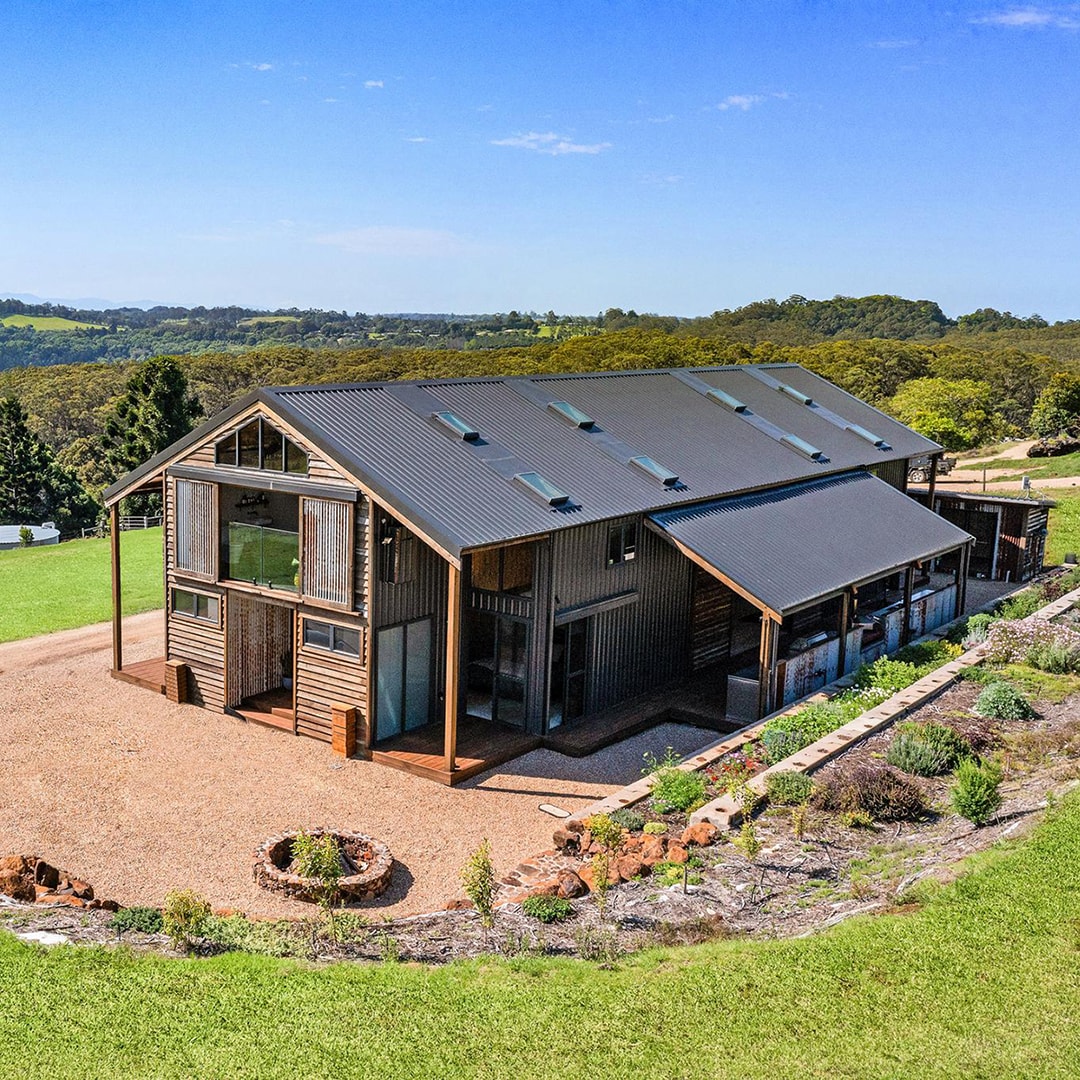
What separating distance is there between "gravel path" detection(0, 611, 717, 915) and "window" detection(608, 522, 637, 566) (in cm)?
298

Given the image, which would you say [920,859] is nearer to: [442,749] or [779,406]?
[442,749]

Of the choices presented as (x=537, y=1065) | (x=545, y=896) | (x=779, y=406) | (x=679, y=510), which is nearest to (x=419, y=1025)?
(x=537, y=1065)

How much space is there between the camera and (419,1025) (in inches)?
362

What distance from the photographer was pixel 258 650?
19.6m

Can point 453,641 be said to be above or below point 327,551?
below

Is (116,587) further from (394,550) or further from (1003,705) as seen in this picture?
(1003,705)

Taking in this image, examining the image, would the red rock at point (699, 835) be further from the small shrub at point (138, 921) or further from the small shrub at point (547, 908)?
the small shrub at point (138, 921)

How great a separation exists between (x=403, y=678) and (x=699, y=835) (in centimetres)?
643

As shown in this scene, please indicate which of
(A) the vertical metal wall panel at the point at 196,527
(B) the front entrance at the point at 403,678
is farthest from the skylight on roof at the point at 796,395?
(A) the vertical metal wall panel at the point at 196,527

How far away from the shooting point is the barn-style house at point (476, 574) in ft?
56.4

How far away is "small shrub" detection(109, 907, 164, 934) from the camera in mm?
11172

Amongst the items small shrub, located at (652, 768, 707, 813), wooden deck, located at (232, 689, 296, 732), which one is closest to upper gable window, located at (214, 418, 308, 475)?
wooden deck, located at (232, 689, 296, 732)

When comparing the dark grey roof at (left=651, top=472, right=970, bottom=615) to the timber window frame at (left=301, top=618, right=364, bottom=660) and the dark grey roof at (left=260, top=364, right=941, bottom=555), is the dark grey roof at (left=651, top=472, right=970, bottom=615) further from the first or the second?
the timber window frame at (left=301, top=618, right=364, bottom=660)

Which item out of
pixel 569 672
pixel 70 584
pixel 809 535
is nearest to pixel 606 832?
pixel 569 672
